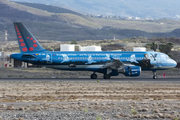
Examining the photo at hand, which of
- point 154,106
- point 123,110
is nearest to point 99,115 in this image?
point 123,110

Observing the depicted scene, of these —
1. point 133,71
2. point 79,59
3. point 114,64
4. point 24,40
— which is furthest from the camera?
point 79,59

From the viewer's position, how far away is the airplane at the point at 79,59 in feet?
137

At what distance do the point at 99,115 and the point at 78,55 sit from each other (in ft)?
86.2

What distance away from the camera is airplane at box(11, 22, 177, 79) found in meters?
41.8

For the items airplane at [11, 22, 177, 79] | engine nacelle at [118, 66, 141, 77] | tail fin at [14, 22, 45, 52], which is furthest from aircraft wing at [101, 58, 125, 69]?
tail fin at [14, 22, 45, 52]

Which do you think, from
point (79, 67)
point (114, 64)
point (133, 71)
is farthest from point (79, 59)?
point (133, 71)

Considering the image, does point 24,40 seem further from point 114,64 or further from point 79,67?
point 114,64

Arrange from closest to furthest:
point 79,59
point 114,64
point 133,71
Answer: point 133,71
point 114,64
point 79,59

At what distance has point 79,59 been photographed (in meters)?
42.6

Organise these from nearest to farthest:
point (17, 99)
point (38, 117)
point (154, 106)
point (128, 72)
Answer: point (38, 117), point (154, 106), point (17, 99), point (128, 72)

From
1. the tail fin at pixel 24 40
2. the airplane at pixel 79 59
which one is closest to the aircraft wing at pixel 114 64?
the airplane at pixel 79 59

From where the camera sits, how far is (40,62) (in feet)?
138

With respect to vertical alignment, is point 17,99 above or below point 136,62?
below

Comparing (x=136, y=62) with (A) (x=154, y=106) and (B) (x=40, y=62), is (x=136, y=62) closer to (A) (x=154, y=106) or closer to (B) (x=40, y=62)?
(B) (x=40, y=62)
